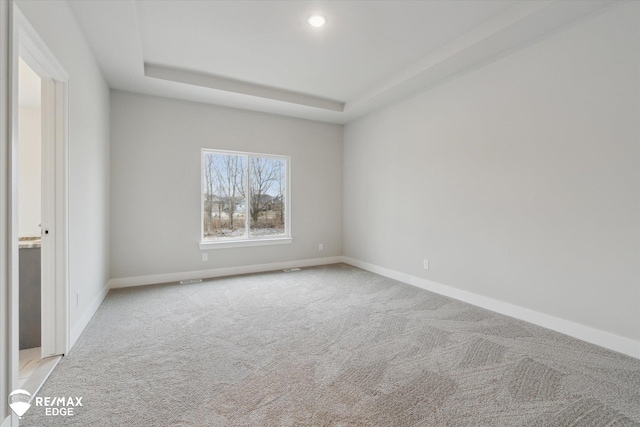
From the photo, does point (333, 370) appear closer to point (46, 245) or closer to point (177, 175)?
point (46, 245)

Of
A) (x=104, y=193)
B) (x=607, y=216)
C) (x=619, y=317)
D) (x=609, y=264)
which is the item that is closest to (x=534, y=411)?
(x=619, y=317)

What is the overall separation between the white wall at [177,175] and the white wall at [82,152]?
377 mm

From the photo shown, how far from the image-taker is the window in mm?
4734

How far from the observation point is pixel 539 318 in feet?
9.40

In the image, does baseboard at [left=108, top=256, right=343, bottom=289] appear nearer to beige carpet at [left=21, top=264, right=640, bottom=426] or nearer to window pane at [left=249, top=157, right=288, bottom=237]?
window pane at [left=249, top=157, right=288, bottom=237]

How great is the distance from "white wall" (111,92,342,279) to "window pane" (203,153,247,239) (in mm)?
191

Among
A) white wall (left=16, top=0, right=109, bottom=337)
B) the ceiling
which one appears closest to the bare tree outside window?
the ceiling

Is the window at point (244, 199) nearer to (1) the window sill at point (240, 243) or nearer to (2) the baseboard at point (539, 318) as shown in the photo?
(1) the window sill at point (240, 243)

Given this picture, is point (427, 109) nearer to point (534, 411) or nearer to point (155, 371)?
point (534, 411)

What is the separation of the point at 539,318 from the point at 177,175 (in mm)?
4790

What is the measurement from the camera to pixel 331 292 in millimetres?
3895

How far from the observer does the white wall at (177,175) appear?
4078 mm

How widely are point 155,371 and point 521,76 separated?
410 cm

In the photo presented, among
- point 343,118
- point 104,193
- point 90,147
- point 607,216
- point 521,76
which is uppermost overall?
point 343,118
